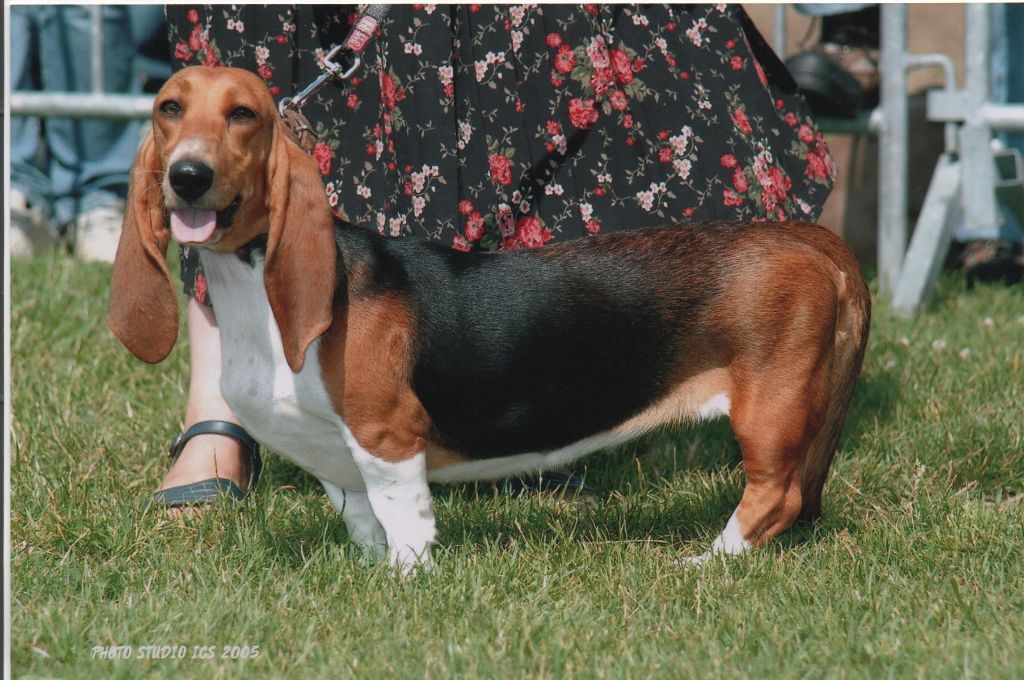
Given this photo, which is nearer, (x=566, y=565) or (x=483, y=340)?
(x=483, y=340)

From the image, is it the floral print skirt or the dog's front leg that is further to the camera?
the floral print skirt

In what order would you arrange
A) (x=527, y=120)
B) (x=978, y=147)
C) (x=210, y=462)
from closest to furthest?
(x=527, y=120), (x=210, y=462), (x=978, y=147)

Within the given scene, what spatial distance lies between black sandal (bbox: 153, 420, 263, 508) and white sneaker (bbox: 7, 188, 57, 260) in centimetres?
276

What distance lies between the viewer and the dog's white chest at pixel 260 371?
2.84m

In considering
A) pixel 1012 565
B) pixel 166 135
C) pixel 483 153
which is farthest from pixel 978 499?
pixel 166 135

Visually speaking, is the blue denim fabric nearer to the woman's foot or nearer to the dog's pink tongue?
the woman's foot

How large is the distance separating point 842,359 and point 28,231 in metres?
4.60

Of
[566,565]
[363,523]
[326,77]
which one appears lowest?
[566,565]

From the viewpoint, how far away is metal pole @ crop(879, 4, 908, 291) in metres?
5.59

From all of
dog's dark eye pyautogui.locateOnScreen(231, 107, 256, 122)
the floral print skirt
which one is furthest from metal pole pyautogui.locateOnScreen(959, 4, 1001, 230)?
dog's dark eye pyautogui.locateOnScreen(231, 107, 256, 122)

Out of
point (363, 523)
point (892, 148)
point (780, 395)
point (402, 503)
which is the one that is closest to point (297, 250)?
point (402, 503)

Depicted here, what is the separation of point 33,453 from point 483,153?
1628mm

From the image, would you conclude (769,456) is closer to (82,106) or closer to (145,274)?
(145,274)

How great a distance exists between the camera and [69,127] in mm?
7148
